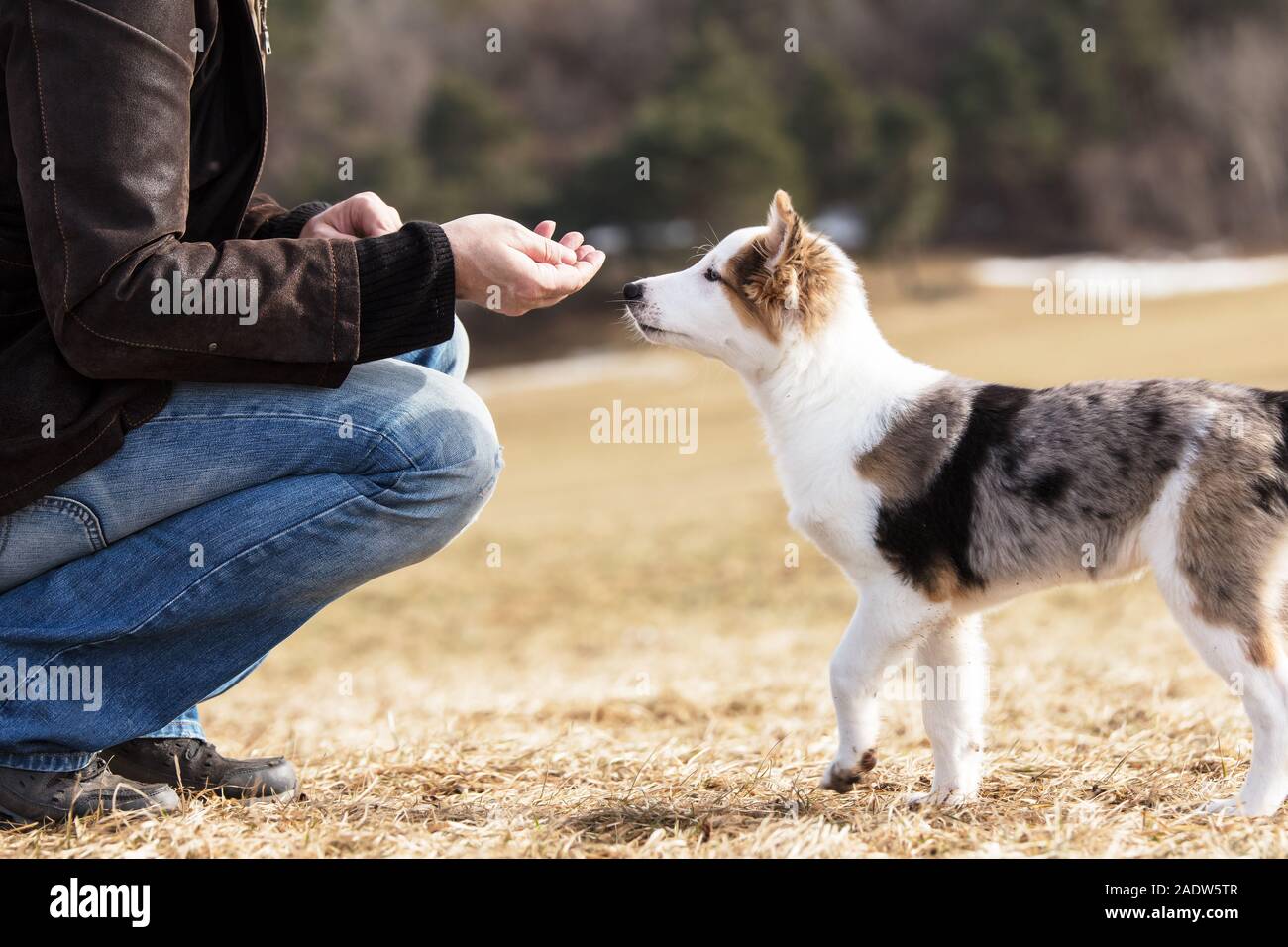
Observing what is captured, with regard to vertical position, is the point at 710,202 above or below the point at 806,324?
above

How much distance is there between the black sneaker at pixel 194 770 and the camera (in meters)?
3.21

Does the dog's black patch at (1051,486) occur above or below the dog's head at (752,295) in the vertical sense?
below

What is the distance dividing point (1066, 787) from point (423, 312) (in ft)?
6.03

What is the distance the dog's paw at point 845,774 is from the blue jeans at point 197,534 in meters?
1.07

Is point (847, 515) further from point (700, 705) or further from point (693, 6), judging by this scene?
point (693, 6)

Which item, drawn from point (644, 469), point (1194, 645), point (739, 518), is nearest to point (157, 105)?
point (1194, 645)

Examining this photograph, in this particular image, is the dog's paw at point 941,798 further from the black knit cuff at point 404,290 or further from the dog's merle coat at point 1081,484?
the black knit cuff at point 404,290

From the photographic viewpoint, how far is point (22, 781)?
9.61 feet

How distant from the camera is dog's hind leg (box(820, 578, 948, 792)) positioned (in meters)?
3.11

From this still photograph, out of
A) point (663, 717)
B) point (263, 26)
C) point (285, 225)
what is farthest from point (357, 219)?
point (663, 717)

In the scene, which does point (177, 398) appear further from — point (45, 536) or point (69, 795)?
point (69, 795)

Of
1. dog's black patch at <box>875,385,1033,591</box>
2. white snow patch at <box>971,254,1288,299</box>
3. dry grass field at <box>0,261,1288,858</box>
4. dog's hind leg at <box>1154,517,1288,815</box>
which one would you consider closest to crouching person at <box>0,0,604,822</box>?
dry grass field at <box>0,261,1288,858</box>

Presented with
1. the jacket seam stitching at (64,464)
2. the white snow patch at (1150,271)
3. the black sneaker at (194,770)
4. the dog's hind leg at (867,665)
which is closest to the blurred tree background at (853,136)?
the white snow patch at (1150,271)

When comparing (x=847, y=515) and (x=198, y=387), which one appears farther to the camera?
(x=847, y=515)
